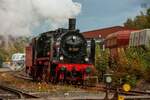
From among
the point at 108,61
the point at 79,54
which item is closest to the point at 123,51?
the point at 108,61

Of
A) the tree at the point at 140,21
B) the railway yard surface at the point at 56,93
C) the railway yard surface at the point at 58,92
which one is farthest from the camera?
the tree at the point at 140,21

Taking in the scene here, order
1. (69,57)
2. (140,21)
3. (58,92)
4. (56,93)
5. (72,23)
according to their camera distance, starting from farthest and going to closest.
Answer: (140,21), (72,23), (69,57), (58,92), (56,93)

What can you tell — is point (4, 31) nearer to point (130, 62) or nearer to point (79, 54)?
point (79, 54)

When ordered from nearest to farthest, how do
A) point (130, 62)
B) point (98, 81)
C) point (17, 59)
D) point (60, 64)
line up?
point (60, 64), point (130, 62), point (98, 81), point (17, 59)

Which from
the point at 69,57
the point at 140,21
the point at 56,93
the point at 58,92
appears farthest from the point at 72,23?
the point at 140,21

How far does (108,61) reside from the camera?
28.3 meters

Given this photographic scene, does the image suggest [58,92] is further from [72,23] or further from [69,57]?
[72,23]

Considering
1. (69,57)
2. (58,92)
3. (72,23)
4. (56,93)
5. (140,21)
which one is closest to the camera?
(56,93)

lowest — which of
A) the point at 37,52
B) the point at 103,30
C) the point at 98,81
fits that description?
the point at 98,81

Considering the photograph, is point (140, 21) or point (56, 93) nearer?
point (56, 93)

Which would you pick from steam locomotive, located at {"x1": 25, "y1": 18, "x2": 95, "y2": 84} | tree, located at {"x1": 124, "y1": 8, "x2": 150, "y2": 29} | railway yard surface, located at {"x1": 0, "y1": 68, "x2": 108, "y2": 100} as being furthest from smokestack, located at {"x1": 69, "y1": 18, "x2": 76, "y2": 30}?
tree, located at {"x1": 124, "y1": 8, "x2": 150, "y2": 29}

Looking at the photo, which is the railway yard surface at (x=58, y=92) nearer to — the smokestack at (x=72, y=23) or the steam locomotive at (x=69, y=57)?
the steam locomotive at (x=69, y=57)

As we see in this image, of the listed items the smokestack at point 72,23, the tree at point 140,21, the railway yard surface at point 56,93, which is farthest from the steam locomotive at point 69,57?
the tree at point 140,21

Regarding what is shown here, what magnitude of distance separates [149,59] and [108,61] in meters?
3.75
